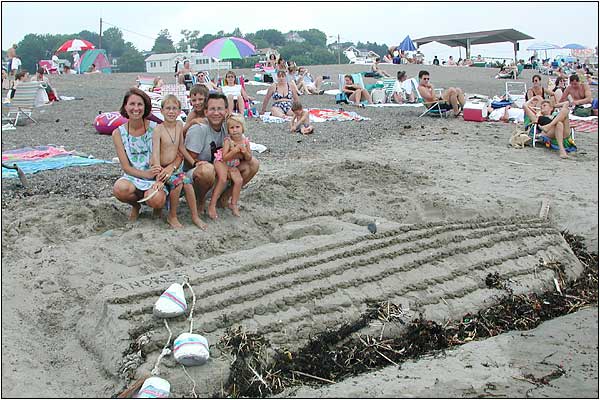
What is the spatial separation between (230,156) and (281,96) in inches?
290

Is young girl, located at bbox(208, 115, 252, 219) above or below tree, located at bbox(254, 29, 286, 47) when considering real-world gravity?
below

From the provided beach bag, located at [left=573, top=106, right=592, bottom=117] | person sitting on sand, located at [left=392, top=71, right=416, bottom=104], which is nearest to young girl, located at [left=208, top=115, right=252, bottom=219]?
beach bag, located at [left=573, top=106, right=592, bottom=117]

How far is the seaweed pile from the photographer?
361 centimetres

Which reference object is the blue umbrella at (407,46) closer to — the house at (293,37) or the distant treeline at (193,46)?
the distant treeline at (193,46)

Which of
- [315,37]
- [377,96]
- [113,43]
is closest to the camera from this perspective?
[377,96]

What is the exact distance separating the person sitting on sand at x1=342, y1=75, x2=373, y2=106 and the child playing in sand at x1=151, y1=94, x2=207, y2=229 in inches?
398

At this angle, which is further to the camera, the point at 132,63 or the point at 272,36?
the point at 272,36

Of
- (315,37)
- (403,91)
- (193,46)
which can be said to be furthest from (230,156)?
(315,37)

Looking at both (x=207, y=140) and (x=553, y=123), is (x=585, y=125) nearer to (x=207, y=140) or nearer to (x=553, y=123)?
(x=553, y=123)

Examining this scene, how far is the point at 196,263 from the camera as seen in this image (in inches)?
183

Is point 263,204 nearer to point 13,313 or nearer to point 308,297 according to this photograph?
point 308,297

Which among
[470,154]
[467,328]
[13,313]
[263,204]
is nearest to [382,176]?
[263,204]

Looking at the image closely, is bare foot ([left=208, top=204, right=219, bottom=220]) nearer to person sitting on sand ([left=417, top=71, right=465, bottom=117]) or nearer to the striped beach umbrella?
person sitting on sand ([left=417, top=71, right=465, bottom=117])

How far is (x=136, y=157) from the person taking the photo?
5.46 meters
